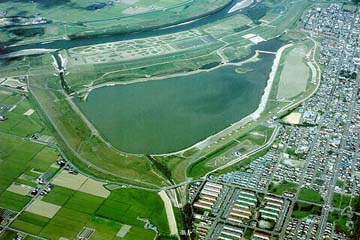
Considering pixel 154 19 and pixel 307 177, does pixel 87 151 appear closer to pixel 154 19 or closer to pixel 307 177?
pixel 307 177

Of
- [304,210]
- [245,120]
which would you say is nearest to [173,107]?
[245,120]

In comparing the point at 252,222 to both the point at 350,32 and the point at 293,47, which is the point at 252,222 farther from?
the point at 350,32

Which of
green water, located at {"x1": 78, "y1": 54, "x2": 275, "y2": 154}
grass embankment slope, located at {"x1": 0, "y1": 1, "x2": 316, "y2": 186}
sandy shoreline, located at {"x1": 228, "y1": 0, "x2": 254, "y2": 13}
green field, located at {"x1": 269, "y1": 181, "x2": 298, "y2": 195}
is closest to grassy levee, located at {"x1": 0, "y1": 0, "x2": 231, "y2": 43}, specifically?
sandy shoreline, located at {"x1": 228, "y1": 0, "x2": 254, "y2": 13}

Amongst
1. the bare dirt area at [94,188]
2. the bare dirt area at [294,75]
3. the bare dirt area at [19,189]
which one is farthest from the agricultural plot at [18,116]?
the bare dirt area at [294,75]

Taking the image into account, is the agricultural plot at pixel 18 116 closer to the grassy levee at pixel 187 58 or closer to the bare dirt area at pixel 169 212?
the grassy levee at pixel 187 58

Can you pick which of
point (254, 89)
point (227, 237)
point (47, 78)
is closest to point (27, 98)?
point (47, 78)

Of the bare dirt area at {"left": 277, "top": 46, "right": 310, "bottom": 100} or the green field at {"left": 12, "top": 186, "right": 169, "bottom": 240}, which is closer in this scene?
the green field at {"left": 12, "top": 186, "right": 169, "bottom": 240}

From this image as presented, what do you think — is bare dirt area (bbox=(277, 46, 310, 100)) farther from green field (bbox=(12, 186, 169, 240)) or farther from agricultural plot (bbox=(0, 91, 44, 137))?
agricultural plot (bbox=(0, 91, 44, 137))
